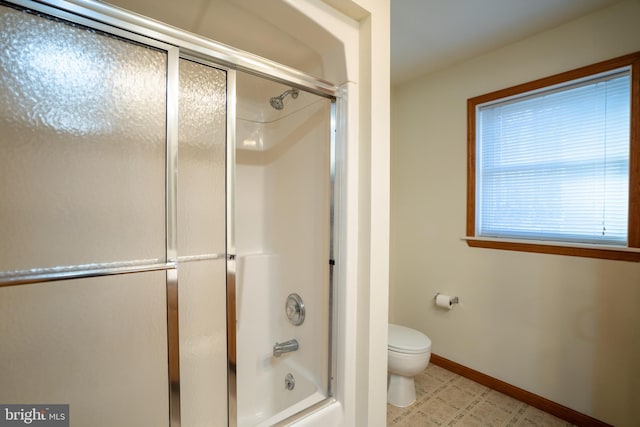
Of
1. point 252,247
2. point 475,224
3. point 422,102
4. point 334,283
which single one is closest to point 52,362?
point 334,283

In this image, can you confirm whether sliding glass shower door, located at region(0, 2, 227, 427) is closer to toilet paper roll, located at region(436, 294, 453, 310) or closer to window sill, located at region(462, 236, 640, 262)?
toilet paper roll, located at region(436, 294, 453, 310)

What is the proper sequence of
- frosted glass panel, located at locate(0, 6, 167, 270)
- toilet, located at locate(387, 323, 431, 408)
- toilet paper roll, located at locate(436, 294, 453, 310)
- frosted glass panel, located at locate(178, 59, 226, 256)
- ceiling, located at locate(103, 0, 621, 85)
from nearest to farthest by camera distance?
1. frosted glass panel, located at locate(0, 6, 167, 270)
2. frosted glass panel, located at locate(178, 59, 226, 256)
3. ceiling, located at locate(103, 0, 621, 85)
4. toilet, located at locate(387, 323, 431, 408)
5. toilet paper roll, located at locate(436, 294, 453, 310)

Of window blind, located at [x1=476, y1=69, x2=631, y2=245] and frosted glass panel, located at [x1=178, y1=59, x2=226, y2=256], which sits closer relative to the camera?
frosted glass panel, located at [x1=178, y1=59, x2=226, y2=256]

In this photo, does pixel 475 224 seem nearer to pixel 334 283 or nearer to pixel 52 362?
pixel 334 283

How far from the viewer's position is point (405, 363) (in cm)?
195

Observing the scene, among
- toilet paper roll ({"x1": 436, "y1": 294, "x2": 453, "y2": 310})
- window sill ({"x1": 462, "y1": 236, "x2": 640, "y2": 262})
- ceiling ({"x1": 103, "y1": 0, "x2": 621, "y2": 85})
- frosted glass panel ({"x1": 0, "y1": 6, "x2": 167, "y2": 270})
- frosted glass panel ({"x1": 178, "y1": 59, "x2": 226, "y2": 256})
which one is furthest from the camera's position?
toilet paper roll ({"x1": 436, "y1": 294, "x2": 453, "y2": 310})

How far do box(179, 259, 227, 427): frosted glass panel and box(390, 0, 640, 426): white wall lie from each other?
204 cm

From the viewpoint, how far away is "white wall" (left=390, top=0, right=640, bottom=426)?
65.9 inches

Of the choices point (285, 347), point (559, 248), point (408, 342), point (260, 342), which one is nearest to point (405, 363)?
point (408, 342)

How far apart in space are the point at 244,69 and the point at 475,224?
2.10 m

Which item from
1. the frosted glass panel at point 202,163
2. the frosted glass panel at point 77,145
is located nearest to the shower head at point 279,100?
the frosted glass panel at point 202,163

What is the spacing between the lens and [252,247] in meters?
2.01

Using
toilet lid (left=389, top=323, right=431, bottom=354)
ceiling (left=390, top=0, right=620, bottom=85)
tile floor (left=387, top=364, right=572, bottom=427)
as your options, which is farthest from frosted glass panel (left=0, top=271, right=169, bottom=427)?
ceiling (left=390, top=0, right=620, bottom=85)

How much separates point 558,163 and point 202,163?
7.41 feet
